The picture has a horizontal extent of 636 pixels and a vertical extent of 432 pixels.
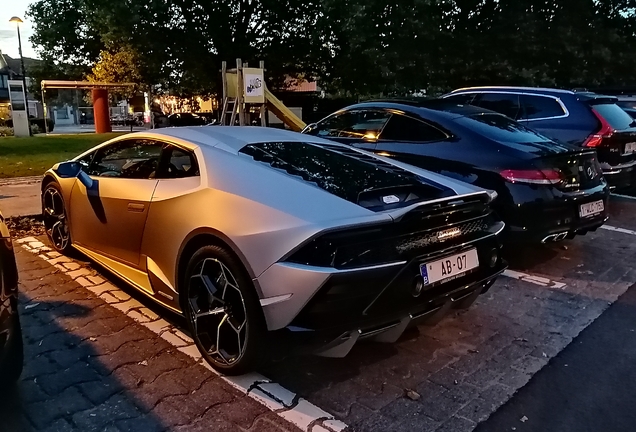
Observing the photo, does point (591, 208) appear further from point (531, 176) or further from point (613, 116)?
point (613, 116)

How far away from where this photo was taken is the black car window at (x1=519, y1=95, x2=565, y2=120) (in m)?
7.21

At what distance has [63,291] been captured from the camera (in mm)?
4238

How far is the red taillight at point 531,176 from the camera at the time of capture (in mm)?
4441

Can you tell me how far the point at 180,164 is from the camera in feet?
11.1

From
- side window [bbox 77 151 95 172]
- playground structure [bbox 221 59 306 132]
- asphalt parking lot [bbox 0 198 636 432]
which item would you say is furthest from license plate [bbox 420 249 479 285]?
playground structure [bbox 221 59 306 132]

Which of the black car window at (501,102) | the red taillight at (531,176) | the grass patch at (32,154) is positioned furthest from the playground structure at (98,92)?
the red taillight at (531,176)

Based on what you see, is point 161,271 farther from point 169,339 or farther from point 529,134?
point 529,134

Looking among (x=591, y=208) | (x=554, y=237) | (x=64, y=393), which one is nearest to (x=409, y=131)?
(x=554, y=237)

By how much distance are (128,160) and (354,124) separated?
267 cm

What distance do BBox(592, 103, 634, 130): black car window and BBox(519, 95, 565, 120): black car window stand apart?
45 cm

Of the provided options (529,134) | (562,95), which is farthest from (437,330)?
(562,95)

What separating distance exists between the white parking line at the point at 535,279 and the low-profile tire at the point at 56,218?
3.92 metres

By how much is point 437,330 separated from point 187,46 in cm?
2333

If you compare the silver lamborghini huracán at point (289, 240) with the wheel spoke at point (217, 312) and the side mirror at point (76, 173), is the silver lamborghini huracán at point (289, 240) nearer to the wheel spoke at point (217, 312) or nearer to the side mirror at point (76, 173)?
the wheel spoke at point (217, 312)
